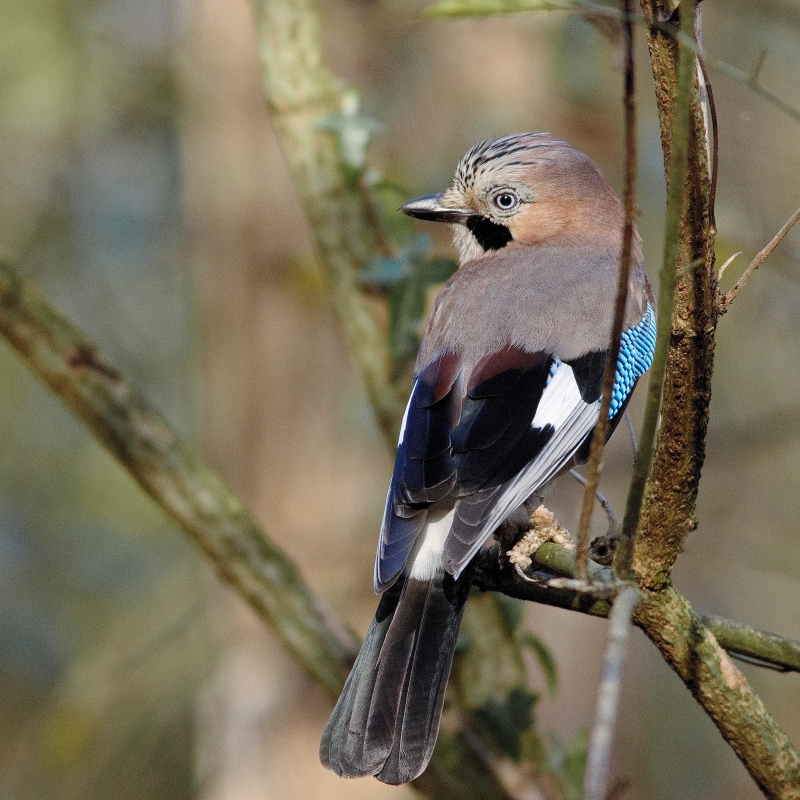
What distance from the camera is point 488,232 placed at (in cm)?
381

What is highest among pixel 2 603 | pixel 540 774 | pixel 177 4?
pixel 177 4

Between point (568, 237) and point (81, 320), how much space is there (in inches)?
245

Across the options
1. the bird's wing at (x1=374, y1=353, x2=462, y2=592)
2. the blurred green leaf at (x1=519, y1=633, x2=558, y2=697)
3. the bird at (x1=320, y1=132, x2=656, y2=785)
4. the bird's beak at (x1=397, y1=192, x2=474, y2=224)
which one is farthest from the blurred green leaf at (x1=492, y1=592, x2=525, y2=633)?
the bird's beak at (x1=397, y1=192, x2=474, y2=224)

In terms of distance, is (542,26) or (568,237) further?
(542,26)

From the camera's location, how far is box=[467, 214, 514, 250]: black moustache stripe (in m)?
3.79

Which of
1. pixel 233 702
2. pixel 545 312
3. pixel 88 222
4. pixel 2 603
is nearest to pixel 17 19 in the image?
pixel 88 222

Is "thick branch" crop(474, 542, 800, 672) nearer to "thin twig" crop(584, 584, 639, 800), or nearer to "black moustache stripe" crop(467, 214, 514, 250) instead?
"thin twig" crop(584, 584, 639, 800)

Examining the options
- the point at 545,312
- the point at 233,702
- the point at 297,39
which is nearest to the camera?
the point at 545,312

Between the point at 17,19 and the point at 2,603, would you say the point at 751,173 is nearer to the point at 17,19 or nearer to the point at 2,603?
the point at 2,603

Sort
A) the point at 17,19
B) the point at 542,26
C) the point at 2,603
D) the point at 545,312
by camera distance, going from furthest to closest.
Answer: the point at 17,19 < the point at 2,603 < the point at 542,26 < the point at 545,312

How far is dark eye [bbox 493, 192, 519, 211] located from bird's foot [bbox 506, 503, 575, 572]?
4.84 feet

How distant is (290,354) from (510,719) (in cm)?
245

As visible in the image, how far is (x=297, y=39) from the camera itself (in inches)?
164

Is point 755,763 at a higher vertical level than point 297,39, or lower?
lower
